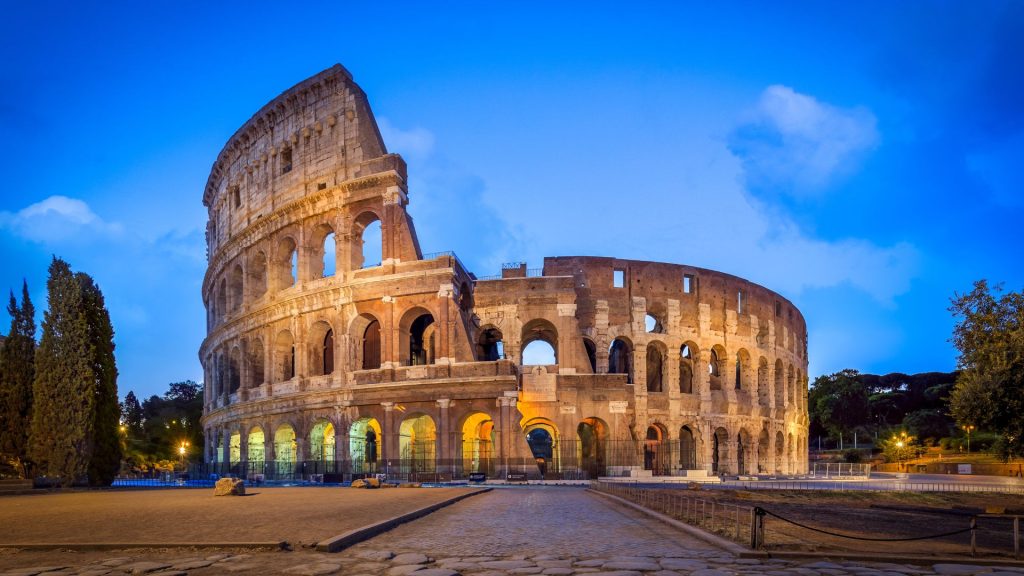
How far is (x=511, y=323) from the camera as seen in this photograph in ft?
116

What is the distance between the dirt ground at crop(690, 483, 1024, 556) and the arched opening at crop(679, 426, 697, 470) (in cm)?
1322

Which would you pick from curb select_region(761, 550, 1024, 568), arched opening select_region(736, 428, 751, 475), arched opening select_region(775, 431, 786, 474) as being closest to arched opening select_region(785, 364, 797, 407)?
arched opening select_region(775, 431, 786, 474)

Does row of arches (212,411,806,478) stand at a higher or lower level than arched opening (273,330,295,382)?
lower

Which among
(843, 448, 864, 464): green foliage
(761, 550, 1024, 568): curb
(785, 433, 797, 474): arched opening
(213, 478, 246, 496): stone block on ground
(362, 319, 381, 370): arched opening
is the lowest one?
(843, 448, 864, 464): green foliage

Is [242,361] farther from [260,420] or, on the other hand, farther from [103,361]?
[103,361]

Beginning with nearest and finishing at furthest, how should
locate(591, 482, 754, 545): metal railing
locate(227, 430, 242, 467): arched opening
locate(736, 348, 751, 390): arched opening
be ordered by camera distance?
1. locate(591, 482, 754, 545): metal railing
2. locate(227, 430, 242, 467): arched opening
3. locate(736, 348, 751, 390): arched opening

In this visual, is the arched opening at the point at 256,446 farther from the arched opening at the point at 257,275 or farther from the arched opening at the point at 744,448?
the arched opening at the point at 744,448

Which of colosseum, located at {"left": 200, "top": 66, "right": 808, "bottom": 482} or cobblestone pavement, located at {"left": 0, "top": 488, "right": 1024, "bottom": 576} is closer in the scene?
cobblestone pavement, located at {"left": 0, "top": 488, "right": 1024, "bottom": 576}

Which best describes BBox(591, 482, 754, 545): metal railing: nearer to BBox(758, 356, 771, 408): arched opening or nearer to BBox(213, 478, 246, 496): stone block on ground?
BBox(213, 478, 246, 496): stone block on ground

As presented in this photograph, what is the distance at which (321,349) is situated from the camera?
119 ft

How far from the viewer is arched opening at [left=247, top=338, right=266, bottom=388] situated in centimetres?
3897

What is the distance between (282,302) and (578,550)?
98.4 feet

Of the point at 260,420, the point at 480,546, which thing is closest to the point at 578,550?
the point at 480,546

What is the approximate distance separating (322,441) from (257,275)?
10.2 meters
